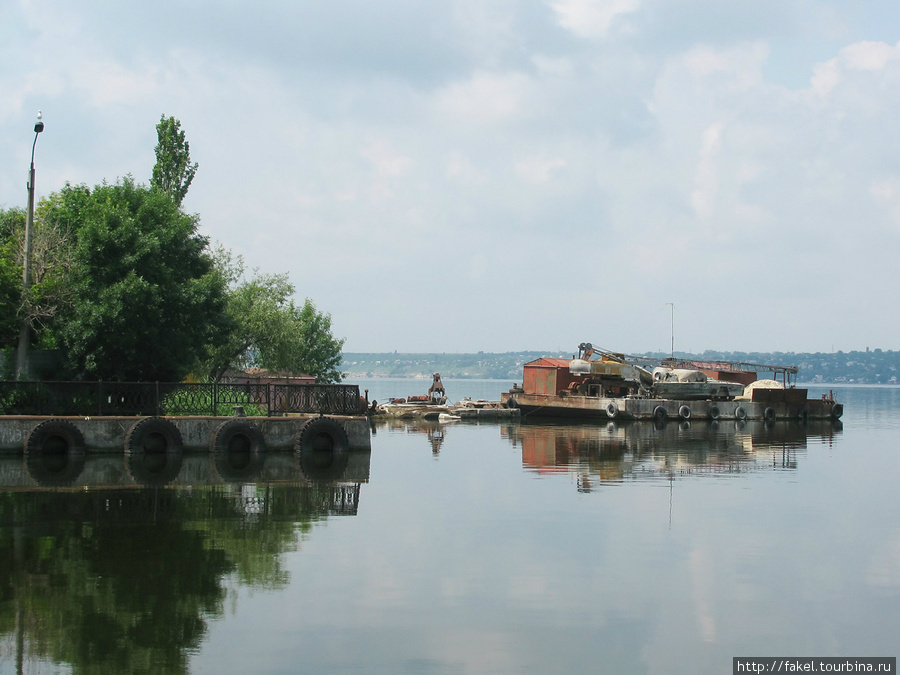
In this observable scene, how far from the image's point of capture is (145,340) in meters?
33.3

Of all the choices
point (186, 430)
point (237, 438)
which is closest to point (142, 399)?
point (186, 430)

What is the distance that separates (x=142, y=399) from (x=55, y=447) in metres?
3.31

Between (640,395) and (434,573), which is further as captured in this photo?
(640,395)

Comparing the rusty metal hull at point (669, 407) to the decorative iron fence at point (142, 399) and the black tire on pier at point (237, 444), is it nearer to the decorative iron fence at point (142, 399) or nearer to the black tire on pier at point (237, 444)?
the decorative iron fence at point (142, 399)

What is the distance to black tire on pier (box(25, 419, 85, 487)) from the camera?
88.6ft

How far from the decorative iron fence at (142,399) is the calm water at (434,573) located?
147 inches

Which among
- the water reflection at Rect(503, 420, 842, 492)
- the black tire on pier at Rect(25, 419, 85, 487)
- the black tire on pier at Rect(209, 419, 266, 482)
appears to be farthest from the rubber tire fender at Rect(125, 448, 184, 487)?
the water reflection at Rect(503, 420, 842, 492)

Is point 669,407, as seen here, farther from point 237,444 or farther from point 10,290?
point 10,290

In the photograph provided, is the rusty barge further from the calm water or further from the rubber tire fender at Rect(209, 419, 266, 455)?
the rubber tire fender at Rect(209, 419, 266, 455)

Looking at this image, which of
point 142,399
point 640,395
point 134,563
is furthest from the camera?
point 640,395

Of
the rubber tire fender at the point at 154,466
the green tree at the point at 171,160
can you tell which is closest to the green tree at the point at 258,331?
the green tree at the point at 171,160

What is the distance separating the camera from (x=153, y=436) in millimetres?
30094

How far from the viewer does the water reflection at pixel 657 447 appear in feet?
107

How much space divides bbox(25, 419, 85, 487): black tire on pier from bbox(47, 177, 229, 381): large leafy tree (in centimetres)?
338
